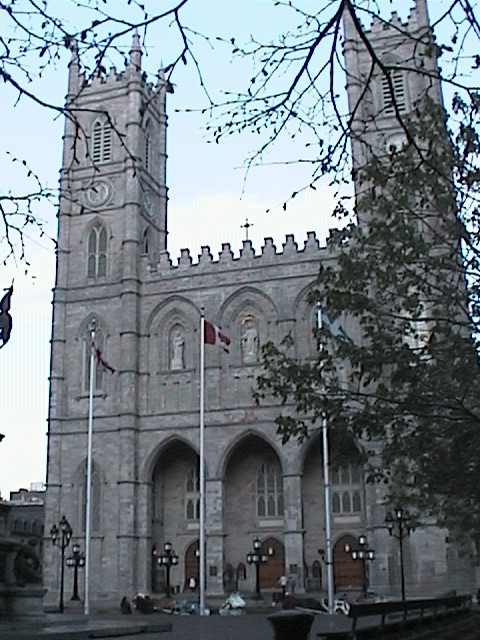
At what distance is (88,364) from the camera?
4181 cm

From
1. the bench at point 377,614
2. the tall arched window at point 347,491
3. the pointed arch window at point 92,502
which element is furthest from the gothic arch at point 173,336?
the bench at point 377,614

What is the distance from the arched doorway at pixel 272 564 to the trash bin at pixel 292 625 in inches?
1243

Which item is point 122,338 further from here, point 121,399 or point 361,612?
point 361,612

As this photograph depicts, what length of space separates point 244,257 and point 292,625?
3423 cm

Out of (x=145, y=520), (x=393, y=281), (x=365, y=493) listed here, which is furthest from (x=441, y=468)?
(x=145, y=520)

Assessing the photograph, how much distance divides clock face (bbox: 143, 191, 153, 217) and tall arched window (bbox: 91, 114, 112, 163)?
2794mm

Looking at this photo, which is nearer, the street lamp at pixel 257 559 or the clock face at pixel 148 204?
the street lamp at pixel 257 559

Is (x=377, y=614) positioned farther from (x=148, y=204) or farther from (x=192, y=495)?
(x=148, y=204)

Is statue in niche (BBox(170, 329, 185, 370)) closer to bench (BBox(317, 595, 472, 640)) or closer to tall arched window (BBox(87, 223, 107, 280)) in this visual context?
tall arched window (BBox(87, 223, 107, 280))

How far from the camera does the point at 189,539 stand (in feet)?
130

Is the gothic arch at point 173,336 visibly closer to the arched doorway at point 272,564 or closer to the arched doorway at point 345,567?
the arched doorway at point 272,564

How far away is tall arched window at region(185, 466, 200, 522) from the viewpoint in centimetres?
3981

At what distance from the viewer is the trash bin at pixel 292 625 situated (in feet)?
24.2

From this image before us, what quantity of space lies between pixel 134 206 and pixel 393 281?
30.3 m
